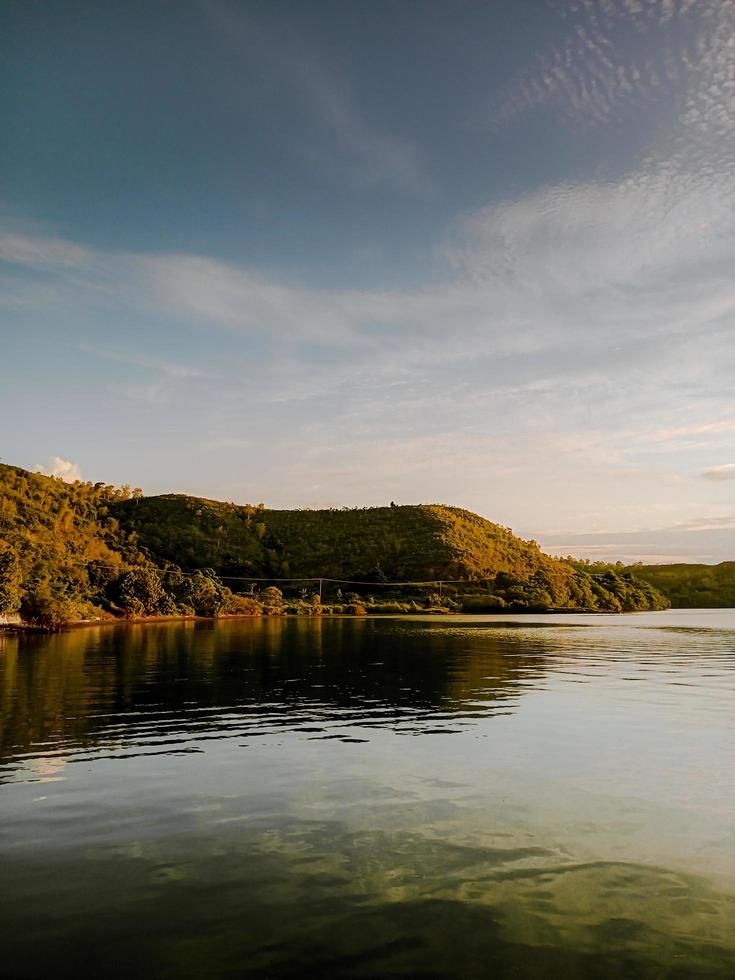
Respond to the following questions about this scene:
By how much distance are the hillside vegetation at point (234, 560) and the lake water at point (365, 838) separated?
67899 millimetres

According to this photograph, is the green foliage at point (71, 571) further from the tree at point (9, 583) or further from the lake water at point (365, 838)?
the lake water at point (365, 838)

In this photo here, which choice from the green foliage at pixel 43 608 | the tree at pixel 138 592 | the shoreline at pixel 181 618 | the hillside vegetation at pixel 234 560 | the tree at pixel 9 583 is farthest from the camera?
the hillside vegetation at pixel 234 560

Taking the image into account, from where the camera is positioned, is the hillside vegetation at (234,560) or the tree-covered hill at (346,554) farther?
the tree-covered hill at (346,554)

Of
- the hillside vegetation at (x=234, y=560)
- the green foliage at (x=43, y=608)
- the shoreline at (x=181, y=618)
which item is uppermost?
the hillside vegetation at (x=234, y=560)

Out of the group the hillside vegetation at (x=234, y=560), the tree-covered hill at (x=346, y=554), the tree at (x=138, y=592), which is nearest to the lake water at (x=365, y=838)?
the tree at (x=138, y=592)

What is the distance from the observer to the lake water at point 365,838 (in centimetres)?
775

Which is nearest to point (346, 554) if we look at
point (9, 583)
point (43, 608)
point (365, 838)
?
point (43, 608)

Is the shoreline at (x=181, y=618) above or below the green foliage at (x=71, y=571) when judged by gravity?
below

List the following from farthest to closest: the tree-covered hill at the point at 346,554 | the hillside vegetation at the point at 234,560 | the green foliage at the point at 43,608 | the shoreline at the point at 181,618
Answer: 1. the tree-covered hill at the point at 346,554
2. the hillside vegetation at the point at 234,560
3. the green foliage at the point at 43,608
4. the shoreline at the point at 181,618

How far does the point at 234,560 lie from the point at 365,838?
167141mm

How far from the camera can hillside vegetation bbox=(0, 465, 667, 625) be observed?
94.1 metres

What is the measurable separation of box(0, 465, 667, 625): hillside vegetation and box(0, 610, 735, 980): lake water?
223 feet

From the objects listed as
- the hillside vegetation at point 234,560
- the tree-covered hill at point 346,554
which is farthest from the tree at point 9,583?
the tree-covered hill at point 346,554

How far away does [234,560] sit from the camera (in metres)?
175
